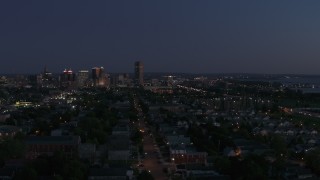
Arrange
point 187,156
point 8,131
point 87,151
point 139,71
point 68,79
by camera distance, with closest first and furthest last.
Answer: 1. point 187,156
2. point 87,151
3. point 8,131
4. point 68,79
5. point 139,71

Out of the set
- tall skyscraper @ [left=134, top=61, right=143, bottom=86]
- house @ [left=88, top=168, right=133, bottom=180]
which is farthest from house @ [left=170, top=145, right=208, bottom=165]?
tall skyscraper @ [left=134, top=61, right=143, bottom=86]

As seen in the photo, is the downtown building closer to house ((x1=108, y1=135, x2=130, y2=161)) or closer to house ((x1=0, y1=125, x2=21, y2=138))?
house ((x1=0, y1=125, x2=21, y2=138))

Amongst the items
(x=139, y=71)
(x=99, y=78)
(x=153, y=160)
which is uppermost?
(x=139, y=71)

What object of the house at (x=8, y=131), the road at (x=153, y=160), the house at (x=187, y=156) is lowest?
the road at (x=153, y=160)

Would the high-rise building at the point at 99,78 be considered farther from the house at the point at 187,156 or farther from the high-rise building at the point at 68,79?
the house at the point at 187,156

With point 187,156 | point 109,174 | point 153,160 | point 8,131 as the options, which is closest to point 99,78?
point 8,131

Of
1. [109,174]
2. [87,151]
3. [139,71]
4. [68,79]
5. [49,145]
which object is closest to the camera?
[109,174]

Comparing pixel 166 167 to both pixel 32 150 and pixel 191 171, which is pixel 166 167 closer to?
pixel 191 171

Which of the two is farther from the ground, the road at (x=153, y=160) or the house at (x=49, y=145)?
the house at (x=49, y=145)

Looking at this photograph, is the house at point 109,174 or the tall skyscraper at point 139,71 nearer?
the house at point 109,174

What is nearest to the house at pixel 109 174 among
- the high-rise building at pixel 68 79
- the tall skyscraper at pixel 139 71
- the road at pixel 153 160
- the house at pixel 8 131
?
the road at pixel 153 160

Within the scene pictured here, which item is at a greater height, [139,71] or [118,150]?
[139,71]

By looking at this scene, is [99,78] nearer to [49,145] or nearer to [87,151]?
[49,145]

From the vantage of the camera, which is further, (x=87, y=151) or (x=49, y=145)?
(x=49, y=145)
